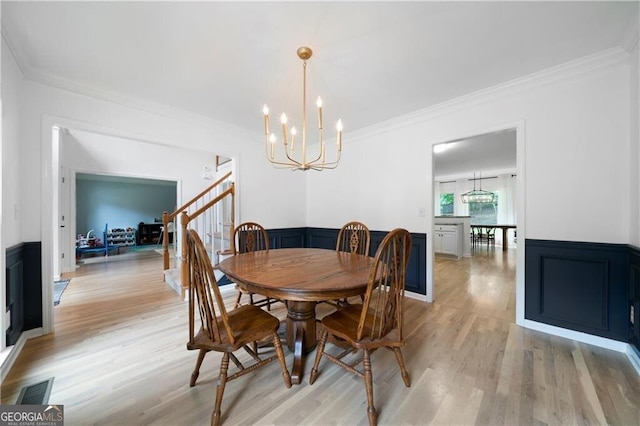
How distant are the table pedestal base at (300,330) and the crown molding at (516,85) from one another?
8.31 feet

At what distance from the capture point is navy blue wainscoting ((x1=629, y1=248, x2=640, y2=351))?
66.0 inches

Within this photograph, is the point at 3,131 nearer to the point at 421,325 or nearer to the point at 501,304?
the point at 421,325

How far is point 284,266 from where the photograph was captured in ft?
5.72

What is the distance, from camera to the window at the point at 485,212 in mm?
7659

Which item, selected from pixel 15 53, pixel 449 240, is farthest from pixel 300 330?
pixel 449 240

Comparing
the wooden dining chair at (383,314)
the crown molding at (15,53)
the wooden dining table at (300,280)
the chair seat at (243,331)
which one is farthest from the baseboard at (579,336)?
the crown molding at (15,53)

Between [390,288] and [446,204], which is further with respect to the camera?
[446,204]

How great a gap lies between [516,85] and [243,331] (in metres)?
3.08

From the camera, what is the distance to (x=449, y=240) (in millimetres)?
5535

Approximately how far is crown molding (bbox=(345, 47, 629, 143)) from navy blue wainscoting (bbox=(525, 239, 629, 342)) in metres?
1.43

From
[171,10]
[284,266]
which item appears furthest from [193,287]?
[171,10]

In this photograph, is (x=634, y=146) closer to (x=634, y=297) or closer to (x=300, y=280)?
(x=634, y=297)

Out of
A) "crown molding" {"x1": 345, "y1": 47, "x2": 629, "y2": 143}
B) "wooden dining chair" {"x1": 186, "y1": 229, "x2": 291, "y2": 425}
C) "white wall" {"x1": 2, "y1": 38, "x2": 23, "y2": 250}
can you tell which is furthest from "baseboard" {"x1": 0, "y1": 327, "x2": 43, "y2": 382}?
"crown molding" {"x1": 345, "y1": 47, "x2": 629, "y2": 143}

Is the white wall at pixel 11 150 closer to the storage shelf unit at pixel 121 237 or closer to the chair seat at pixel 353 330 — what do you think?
the chair seat at pixel 353 330
